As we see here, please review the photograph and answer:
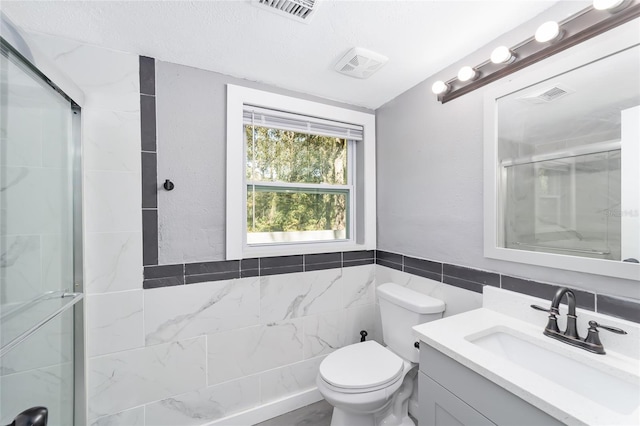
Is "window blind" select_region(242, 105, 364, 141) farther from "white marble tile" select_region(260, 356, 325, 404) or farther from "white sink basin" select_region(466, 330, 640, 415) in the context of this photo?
"white marble tile" select_region(260, 356, 325, 404)

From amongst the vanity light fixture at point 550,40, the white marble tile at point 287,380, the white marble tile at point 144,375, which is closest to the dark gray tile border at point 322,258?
the white marble tile at point 287,380

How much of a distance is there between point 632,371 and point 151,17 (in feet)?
7.17

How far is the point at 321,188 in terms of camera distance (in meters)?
2.06

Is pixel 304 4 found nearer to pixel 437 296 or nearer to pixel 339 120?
pixel 339 120

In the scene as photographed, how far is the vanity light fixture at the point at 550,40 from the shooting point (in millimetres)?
890

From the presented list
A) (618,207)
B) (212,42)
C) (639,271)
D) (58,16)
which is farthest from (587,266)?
(58,16)

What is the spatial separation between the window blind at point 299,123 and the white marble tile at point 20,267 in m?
1.18

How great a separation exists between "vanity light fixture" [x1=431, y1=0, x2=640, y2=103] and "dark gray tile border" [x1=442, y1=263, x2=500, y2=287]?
953mm

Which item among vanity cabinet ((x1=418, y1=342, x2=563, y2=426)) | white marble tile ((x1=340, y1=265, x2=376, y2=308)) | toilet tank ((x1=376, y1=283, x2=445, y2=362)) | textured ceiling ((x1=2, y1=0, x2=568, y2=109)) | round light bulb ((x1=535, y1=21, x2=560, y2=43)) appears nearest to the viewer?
vanity cabinet ((x1=418, y1=342, x2=563, y2=426))

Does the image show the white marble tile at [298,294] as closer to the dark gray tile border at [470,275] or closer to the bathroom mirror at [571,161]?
the dark gray tile border at [470,275]

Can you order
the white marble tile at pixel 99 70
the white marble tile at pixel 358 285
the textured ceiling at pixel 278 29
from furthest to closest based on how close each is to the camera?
the white marble tile at pixel 358 285
the white marble tile at pixel 99 70
the textured ceiling at pixel 278 29

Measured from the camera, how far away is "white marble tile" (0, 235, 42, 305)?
0.96 m

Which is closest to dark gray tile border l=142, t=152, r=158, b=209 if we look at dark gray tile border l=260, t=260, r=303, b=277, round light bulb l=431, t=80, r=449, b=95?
dark gray tile border l=260, t=260, r=303, b=277

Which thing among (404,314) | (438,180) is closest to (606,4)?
(438,180)
